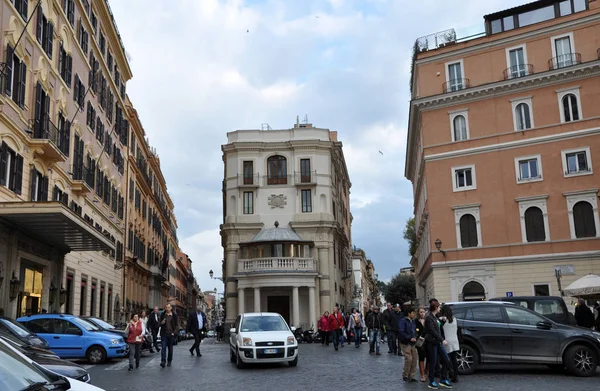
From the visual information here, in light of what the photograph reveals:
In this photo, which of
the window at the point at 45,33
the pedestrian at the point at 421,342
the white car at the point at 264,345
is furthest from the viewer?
the window at the point at 45,33

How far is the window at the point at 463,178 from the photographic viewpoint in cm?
3609

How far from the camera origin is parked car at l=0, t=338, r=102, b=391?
179 inches

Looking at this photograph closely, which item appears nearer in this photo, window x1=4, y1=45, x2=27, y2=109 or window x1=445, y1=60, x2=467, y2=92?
window x1=4, y1=45, x2=27, y2=109

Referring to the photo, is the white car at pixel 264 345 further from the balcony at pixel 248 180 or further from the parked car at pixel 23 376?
the balcony at pixel 248 180

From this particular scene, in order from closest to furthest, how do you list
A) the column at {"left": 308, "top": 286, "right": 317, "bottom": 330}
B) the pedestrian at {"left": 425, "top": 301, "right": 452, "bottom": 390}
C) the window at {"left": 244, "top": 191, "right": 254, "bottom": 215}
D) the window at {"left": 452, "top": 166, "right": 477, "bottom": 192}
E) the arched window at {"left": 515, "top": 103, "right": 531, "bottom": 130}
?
the pedestrian at {"left": 425, "top": 301, "right": 452, "bottom": 390} < the arched window at {"left": 515, "top": 103, "right": 531, "bottom": 130} < the window at {"left": 452, "top": 166, "right": 477, "bottom": 192} < the column at {"left": 308, "top": 286, "right": 317, "bottom": 330} < the window at {"left": 244, "top": 191, "right": 254, "bottom": 215}

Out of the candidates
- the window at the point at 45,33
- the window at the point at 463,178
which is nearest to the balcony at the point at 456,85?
the window at the point at 463,178

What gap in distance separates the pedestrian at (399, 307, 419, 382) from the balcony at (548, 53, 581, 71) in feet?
82.6

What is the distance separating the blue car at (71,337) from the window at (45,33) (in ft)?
37.5

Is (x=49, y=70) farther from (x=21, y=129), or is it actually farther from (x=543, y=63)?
(x=543, y=63)

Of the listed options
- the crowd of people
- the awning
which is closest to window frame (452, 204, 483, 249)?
the awning

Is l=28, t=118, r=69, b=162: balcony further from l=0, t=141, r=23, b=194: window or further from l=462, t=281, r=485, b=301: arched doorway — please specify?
l=462, t=281, r=485, b=301: arched doorway

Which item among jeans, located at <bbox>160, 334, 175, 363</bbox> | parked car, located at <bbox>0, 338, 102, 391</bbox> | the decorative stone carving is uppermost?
the decorative stone carving

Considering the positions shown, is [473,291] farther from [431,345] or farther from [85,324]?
[431,345]

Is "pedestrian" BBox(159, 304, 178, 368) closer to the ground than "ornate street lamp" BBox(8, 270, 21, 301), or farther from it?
closer to the ground
